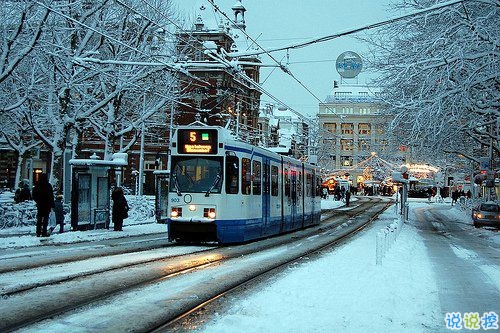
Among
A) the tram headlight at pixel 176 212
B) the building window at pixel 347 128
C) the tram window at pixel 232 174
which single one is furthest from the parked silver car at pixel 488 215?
the building window at pixel 347 128

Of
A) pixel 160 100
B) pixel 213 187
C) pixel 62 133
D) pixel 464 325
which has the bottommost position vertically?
pixel 464 325

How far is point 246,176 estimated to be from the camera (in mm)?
22125

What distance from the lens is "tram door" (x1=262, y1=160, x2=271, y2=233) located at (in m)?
24.2

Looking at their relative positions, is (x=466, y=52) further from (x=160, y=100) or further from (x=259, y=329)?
(x=160, y=100)

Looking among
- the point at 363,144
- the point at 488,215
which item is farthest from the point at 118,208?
the point at 363,144

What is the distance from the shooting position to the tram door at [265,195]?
24220 mm

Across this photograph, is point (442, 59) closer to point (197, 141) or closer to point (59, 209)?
point (197, 141)

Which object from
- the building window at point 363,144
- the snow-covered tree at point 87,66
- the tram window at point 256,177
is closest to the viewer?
the tram window at point 256,177

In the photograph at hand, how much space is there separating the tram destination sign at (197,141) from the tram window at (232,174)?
549 mm

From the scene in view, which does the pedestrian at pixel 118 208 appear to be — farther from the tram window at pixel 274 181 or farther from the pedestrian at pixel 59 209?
the tram window at pixel 274 181

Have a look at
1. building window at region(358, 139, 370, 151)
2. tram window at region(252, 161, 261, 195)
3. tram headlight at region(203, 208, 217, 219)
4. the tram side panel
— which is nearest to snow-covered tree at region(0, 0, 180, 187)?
the tram side panel

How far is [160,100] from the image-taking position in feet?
148

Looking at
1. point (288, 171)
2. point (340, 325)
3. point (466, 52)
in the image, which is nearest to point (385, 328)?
point (340, 325)

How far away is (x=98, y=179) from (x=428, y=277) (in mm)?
17210
